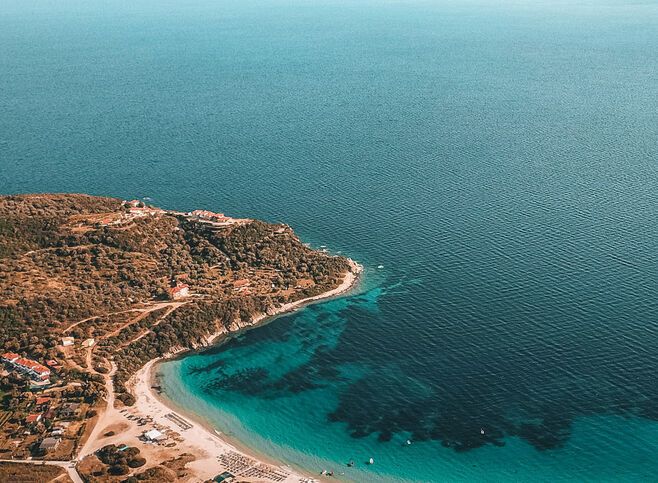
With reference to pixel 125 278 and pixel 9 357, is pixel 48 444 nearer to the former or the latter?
pixel 9 357

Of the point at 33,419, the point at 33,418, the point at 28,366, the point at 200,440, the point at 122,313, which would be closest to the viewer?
the point at 200,440

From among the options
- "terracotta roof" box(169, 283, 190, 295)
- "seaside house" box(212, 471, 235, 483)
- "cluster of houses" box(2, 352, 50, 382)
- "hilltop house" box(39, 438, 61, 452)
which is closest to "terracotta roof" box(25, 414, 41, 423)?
"hilltop house" box(39, 438, 61, 452)

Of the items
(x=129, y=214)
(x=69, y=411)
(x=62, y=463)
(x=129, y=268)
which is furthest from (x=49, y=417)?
(x=129, y=214)

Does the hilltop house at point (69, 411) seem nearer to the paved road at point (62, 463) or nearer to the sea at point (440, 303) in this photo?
the paved road at point (62, 463)

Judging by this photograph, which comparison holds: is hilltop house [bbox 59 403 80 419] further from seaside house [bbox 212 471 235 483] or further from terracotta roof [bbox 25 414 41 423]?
seaside house [bbox 212 471 235 483]

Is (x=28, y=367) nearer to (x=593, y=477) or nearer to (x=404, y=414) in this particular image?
(x=404, y=414)

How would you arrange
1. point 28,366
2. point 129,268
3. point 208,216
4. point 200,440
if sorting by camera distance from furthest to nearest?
point 208,216, point 129,268, point 28,366, point 200,440

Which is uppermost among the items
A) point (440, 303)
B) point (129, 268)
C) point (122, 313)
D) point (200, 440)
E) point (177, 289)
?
point (129, 268)
